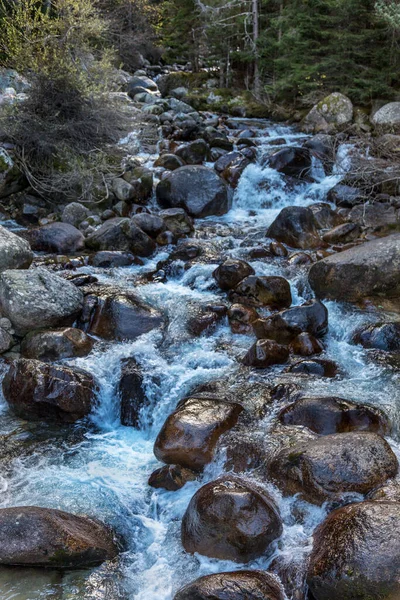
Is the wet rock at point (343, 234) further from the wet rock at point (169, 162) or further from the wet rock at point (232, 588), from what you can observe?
the wet rock at point (232, 588)

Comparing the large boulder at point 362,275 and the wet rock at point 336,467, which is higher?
the large boulder at point 362,275

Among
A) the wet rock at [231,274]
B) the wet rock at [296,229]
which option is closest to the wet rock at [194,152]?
the wet rock at [296,229]

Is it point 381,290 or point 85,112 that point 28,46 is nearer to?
point 85,112

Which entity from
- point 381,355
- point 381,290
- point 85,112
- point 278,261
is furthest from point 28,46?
point 381,355

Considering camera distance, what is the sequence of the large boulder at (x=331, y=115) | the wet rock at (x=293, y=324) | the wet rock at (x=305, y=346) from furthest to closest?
the large boulder at (x=331, y=115)
the wet rock at (x=293, y=324)
the wet rock at (x=305, y=346)

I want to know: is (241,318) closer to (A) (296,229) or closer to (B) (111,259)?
(B) (111,259)

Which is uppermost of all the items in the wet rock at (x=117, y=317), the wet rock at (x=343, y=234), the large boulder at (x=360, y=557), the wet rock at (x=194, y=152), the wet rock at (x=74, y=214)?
the wet rock at (x=194, y=152)

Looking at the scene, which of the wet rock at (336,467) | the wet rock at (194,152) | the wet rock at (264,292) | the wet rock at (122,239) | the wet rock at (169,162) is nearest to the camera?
the wet rock at (336,467)

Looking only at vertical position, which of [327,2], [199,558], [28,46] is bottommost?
[199,558]

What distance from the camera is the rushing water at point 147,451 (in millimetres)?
3889

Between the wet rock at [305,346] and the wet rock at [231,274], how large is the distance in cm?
184

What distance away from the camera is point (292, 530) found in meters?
4.14

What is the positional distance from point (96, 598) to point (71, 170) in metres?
9.46

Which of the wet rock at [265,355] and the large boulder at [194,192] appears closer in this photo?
the wet rock at [265,355]
